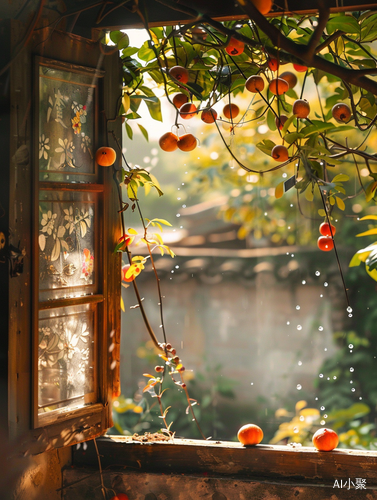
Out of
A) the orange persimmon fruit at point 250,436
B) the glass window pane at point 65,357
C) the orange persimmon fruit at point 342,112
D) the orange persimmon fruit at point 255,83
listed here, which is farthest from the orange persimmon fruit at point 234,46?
the orange persimmon fruit at point 250,436

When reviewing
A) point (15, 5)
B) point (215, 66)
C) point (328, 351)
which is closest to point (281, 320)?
point (328, 351)

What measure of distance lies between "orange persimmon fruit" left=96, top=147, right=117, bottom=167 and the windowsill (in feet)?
2.68

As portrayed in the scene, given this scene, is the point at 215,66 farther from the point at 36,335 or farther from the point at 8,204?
the point at 36,335

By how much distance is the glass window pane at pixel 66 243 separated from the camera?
107 centimetres

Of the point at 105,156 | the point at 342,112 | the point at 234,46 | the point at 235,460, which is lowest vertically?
the point at 235,460

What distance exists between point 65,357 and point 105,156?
499mm

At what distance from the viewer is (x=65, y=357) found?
3.67 ft

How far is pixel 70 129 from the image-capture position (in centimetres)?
113

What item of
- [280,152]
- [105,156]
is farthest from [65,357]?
[280,152]

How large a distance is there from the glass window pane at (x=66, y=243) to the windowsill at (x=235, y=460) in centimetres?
54

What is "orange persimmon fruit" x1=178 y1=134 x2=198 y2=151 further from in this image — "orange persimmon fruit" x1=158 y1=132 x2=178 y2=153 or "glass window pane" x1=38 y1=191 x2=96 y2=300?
"glass window pane" x1=38 y1=191 x2=96 y2=300

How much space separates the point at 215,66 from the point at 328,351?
1.03m

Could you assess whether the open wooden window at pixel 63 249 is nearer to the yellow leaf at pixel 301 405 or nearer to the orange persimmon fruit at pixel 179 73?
the orange persimmon fruit at pixel 179 73

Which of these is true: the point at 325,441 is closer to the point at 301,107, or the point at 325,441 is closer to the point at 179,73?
the point at 301,107
